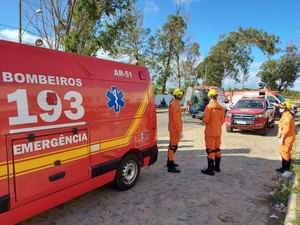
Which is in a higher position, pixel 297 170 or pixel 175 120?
pixel 175 120

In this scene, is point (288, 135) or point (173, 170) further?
point (173, 170)

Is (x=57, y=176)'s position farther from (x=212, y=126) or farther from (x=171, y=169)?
(x=212, y=126)

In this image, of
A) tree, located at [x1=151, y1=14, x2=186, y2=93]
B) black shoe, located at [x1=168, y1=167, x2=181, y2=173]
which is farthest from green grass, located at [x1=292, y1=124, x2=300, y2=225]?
tree, located at [x1=151, y1=14, x2=186, y2=93]

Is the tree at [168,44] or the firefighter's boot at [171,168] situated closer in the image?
the firefighter's boot at [171,168]

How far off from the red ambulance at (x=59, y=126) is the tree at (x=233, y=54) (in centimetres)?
4571

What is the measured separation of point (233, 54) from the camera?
4819cm

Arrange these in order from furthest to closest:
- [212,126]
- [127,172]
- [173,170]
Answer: [173,170]
[212,126]
[127,172]

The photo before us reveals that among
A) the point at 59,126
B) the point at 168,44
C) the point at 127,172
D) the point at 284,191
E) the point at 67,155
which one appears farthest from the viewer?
the point at 168,44

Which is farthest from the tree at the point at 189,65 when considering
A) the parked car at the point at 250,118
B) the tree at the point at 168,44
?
the parked car at the point at 250,118

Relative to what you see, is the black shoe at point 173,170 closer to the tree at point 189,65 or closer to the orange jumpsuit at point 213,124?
the orange jumpsuit at point 213,124

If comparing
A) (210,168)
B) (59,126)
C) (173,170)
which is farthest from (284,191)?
(59,126)

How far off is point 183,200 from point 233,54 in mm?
47040

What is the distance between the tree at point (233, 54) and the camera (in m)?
45.6

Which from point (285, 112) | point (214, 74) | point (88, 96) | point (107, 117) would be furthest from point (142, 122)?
point (214, 74)
